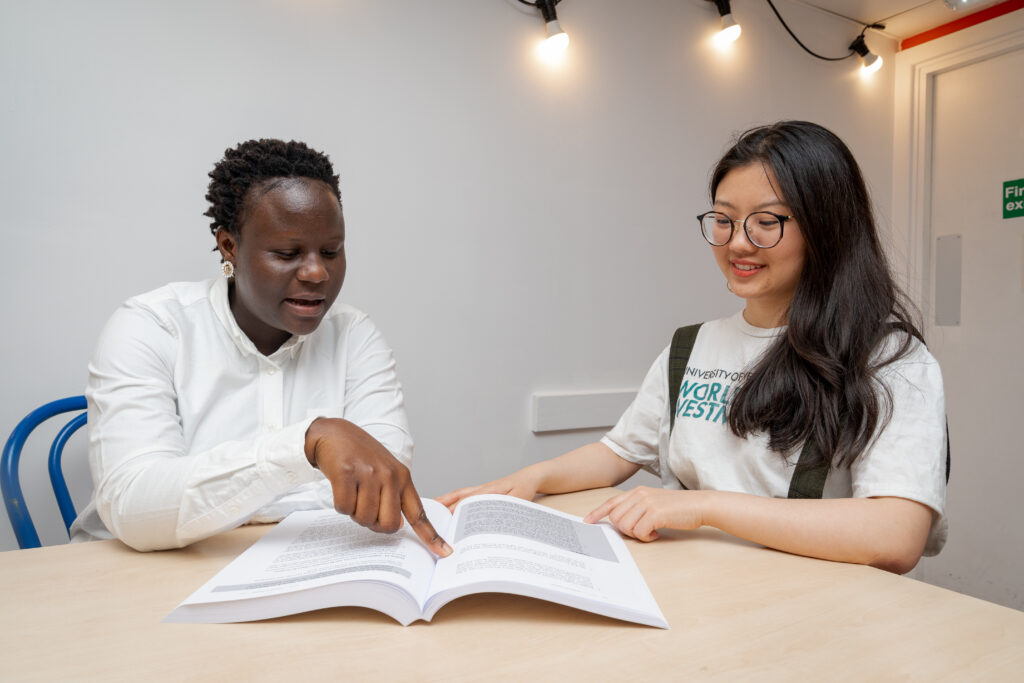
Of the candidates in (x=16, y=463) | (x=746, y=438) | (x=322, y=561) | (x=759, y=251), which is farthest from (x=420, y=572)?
(x=16, y=463)

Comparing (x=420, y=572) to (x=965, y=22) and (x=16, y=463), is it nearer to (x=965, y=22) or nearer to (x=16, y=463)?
(x=16, y=463)

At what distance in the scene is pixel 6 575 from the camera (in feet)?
2.75

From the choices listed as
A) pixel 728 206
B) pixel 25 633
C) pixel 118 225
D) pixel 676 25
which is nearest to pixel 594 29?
pixel 676 25

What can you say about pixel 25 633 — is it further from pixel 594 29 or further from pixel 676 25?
pixel 676 25

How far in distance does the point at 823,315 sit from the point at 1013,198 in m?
2.37

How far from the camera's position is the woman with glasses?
946mm

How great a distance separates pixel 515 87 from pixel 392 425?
1363mm

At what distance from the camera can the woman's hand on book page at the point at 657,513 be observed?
0.97 metres

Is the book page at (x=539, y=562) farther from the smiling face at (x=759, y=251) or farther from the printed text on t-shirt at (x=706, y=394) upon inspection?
the smiling face at (x=759, y=251)

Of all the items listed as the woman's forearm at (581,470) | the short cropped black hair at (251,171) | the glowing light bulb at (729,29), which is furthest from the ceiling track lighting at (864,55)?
the short cropped black hair at (251,171)

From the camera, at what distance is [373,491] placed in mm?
849

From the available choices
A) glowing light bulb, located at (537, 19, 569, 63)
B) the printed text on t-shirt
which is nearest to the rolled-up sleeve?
the printed text on t-shirt

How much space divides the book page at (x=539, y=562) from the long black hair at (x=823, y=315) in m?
0.36

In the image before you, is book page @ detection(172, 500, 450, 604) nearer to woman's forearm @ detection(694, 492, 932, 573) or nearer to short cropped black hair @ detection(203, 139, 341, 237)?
woman's forearm @ detection(694, 492, 932, 573)
